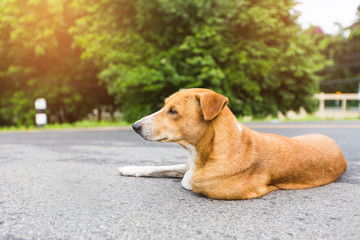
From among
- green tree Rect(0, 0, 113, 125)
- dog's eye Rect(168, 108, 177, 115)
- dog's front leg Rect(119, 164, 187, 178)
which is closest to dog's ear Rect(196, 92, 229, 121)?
dog's eye Rect(168, 108, 177, 115)

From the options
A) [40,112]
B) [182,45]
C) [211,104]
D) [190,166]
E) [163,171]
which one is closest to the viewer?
[211,104]

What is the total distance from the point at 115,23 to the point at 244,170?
12038 mm

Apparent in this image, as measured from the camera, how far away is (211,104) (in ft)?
8.42

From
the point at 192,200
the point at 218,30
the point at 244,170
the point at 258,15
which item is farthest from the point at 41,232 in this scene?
the point at 258,15

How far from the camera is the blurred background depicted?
1216 centimetres

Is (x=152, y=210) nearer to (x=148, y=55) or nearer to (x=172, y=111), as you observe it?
(x=172, y=111)

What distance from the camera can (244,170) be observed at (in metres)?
2.61

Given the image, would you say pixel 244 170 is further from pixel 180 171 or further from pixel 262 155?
pixel 180 171

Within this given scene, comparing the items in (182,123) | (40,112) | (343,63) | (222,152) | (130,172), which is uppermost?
(343,63)

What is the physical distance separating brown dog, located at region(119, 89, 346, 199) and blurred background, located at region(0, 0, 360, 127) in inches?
361

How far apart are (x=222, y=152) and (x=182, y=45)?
994 cm

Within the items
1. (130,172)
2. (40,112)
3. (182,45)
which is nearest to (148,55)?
(182,45)

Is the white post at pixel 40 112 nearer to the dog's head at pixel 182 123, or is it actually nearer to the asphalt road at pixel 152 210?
the asphalt road at pixel 152 210

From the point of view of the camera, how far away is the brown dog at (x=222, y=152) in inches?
101
